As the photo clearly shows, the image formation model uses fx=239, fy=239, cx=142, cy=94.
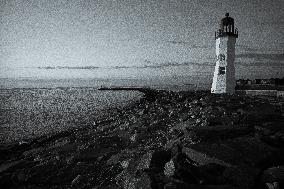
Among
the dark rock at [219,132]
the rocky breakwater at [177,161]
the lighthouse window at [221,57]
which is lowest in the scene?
the rocky breakwater at [177,161]

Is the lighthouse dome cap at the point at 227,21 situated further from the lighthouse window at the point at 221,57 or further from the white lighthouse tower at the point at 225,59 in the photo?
the lighthouse window at the point at 221,57

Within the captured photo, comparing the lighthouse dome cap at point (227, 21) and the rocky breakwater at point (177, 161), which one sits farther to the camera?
the lighthouse dome cap at point (227, 21)

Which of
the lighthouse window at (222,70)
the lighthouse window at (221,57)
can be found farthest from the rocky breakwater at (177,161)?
the lighthouse window at (221,57)

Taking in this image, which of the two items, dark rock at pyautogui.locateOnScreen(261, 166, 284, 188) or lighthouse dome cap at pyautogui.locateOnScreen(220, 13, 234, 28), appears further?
→ lighthouse dome cap at pyautogui.locateOnScreen(220, 13, 234, 28)

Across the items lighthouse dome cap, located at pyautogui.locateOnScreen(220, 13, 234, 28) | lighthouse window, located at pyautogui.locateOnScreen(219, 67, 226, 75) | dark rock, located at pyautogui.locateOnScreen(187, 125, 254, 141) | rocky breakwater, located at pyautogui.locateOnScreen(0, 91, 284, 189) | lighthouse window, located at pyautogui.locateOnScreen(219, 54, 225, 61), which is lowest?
rocky breakwater, located at pyautogui.locateOnScreen(0, 91, 284, 189)

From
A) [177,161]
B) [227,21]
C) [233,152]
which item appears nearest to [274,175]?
[233,152]

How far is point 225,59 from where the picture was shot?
26.6 m

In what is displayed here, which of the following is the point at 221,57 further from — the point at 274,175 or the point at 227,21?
the point at 274,175

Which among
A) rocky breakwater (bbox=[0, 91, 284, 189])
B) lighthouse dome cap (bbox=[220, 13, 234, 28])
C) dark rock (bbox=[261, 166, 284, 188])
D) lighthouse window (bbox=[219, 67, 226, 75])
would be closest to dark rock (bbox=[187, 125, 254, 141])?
rocky breakwater (bbox=[0, 91, 284, 189])

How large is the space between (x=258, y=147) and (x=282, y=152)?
1.66 ft

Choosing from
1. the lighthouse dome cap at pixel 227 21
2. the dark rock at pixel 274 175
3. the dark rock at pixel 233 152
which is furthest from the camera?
the lighthouse dome cap at pixel 227 21

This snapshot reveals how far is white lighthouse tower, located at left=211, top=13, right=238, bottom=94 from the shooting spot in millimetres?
26703

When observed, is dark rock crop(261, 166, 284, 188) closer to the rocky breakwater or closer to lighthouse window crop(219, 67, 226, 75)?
the rocky breakwater

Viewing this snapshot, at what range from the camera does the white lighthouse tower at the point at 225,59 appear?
26703mm
